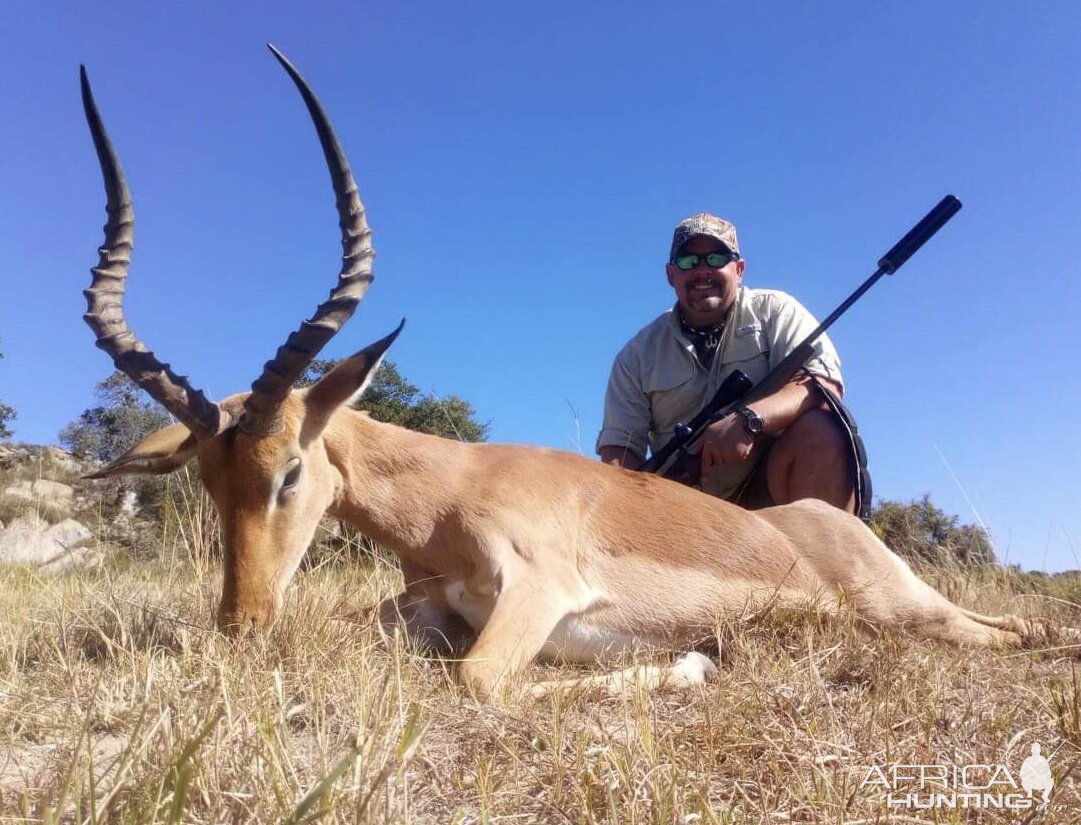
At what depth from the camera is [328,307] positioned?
12.5ft

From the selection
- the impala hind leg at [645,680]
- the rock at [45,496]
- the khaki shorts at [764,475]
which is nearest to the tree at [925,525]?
the khaki shorts at [764,475]

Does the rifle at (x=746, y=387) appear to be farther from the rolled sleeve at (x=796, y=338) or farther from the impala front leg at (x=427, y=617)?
the impala front leg at (x=427, y=617)

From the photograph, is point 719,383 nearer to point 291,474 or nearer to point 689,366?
point 689,366

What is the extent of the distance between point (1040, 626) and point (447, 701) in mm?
3601

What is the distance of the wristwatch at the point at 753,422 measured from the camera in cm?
579

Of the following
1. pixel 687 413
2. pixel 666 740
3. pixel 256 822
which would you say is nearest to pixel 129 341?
pixel 256 822

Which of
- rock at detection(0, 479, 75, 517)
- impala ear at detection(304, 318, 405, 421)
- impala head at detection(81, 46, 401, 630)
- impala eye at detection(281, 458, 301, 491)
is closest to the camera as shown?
impala head at detection(81, 46, 401, 630)

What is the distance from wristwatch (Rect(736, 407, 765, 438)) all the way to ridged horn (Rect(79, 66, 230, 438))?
3.67 metres

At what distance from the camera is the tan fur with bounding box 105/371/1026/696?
3.69 meters

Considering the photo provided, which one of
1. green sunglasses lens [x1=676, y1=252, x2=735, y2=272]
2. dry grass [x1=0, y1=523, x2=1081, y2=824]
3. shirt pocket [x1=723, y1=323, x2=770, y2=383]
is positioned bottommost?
dry grass [x1=0, y1=523, x2=1081, y2=824]

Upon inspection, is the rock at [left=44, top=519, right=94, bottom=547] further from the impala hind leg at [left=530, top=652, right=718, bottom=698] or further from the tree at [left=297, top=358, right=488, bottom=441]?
the impala hind leg at [left=530, top=652, right=718, bottom=698]

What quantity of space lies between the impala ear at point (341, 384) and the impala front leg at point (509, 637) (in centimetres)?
130

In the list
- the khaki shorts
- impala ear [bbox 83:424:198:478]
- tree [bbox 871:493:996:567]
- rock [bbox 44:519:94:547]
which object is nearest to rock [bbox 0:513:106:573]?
rock [bbox 44:519:94:547]

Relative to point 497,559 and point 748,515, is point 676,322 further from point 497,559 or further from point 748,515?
point 497,559
